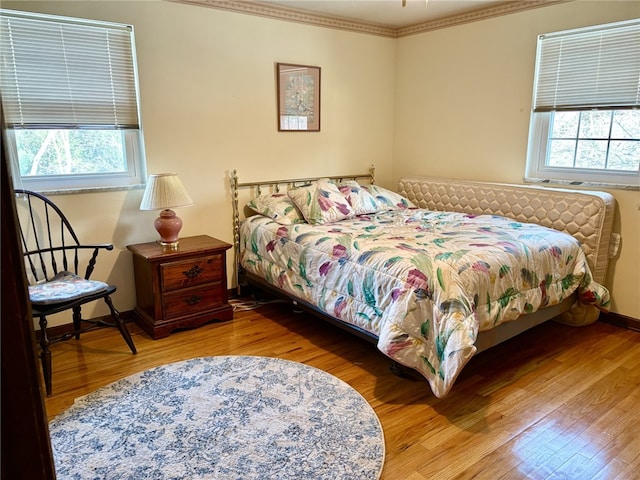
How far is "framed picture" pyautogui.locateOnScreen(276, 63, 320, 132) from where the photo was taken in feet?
12.8

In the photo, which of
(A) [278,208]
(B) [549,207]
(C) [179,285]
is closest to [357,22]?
(A) [278,208]

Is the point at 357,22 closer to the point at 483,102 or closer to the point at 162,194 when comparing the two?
the point at 483,102

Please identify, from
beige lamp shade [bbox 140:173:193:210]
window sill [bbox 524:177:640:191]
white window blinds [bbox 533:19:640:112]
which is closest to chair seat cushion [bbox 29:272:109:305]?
beige lamp shade [bbox 140:173:193:210]

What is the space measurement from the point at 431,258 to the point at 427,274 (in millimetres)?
165

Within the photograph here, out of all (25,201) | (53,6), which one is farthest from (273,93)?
(25,201)

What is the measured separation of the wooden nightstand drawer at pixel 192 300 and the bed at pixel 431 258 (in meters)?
0.41

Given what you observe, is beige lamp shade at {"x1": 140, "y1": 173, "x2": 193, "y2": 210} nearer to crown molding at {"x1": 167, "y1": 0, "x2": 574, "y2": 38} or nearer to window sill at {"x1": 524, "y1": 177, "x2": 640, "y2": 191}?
crown molding at {"x1": 167, "y1": 0, "x2": 574, "y2": 38}

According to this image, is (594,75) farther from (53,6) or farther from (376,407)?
(53,6)

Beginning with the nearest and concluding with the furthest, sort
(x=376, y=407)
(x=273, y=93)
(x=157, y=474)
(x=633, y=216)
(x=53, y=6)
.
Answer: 1. (x=157, y=474)
2. (x=376, y=407)
3. (x=53, y=6)
4. (x=633, y=216)
5. (x=273, y=93)

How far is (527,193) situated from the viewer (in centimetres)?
350

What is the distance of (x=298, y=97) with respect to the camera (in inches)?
157

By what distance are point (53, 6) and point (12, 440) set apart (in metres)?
3.11

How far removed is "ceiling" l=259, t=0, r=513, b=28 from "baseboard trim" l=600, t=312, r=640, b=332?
8.30ft

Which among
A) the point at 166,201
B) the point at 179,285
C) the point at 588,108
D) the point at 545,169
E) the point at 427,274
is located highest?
the point at 588,108
